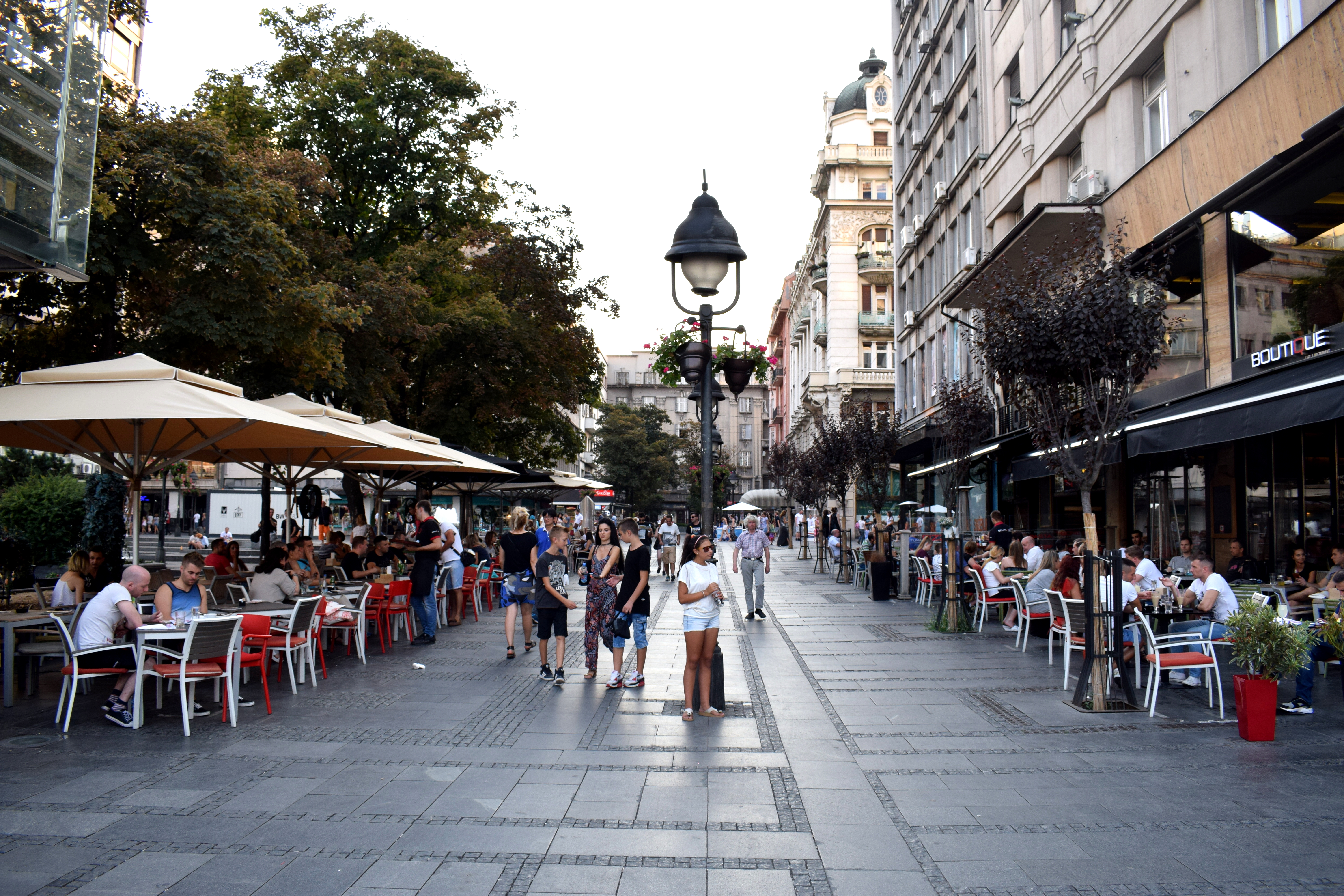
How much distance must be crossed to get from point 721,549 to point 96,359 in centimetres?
4490

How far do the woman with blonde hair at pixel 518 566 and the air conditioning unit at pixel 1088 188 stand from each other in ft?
41.7

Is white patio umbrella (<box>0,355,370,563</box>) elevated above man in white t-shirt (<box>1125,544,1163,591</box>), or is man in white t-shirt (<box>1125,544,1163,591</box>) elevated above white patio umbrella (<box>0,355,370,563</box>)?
white patio umbrella (<box>0,355,370,563</box>)

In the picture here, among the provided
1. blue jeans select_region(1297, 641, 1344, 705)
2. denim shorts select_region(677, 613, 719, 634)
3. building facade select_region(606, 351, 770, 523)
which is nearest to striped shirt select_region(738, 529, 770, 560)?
denim shorts select_region(677, 613, 719, 634)

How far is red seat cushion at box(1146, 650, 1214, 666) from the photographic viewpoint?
339 inches

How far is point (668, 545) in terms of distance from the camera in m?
27.9

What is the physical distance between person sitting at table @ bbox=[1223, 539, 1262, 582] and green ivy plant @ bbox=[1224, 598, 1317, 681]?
586 cm

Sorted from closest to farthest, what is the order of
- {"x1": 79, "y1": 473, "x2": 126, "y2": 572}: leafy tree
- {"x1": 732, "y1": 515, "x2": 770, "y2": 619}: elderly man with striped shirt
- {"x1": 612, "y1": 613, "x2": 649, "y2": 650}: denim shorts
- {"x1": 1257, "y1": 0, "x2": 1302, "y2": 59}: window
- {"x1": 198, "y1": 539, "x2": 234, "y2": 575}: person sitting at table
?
1. {"x1": 612, "y1": 613, "x2": 649, "y2": 650}: denim shorts
2. {"x1": 1257, "y1": 0, "x2": 1302, "y2": 59}: window
3. {"x1": 198, "y1": 539, "x2": 234, "y2": 575}: person sitting at table
4. {"x1": 79, "y1": 473, "x2": 126, "y2": 572}: leafy tree
5. {"x1": 732, "y1": 515, "x2": 770, "y2": 619}: elderly man with striped shirt

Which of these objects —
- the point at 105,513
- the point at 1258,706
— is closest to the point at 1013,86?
the point at 1258,706

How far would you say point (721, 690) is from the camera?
8.85m

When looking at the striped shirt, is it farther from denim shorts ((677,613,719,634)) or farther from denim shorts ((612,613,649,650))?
denim shorts ((677,613,719,634))

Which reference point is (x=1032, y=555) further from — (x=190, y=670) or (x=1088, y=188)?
(x=190, y=670)

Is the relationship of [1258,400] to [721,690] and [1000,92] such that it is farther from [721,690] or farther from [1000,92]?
[1000,92]

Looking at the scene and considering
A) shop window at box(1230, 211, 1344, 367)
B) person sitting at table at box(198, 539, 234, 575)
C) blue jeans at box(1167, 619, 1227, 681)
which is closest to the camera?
blue jeans at box(1167, 619, 1227, 681)

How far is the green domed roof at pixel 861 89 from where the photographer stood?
Result: 57.2 metres
